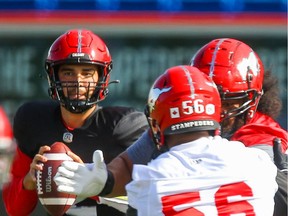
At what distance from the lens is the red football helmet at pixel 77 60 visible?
4047 mm

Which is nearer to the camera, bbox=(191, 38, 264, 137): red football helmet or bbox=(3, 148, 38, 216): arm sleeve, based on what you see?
bbox=(191, 38, 264, 137): red football helmet

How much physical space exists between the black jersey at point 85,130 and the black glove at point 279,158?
0.79 m

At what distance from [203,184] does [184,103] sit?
26 centimetres

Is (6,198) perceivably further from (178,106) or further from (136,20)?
(136,20)

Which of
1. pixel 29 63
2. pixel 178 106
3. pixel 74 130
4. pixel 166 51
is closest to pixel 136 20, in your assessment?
pixel 166 51

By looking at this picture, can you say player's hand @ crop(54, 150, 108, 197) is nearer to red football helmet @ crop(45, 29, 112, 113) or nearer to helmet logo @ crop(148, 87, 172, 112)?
helmet logo @ crop(148, 87, 172, 112)

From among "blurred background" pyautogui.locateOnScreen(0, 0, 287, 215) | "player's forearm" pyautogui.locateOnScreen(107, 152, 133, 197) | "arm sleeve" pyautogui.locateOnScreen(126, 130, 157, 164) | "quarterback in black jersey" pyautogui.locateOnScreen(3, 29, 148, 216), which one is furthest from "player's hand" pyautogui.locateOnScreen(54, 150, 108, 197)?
"blurred background" pyautogui.locateOnScreen(0, 0, 287, 215)

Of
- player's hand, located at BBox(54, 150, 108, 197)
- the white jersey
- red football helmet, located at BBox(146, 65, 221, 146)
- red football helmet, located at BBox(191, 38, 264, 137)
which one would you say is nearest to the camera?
the white jersey

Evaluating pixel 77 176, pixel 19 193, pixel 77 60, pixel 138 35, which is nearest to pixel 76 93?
pixel 77 60

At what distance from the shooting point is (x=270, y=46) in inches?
475

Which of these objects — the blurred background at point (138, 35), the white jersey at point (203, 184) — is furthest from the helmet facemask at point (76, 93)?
the blurred background at point (138, 35)

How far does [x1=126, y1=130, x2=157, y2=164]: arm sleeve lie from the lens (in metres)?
3.56

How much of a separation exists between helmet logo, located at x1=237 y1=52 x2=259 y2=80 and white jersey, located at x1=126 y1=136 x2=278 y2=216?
0.77m

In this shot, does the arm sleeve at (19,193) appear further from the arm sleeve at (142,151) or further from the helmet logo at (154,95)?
the helmet logo at (154,95)
